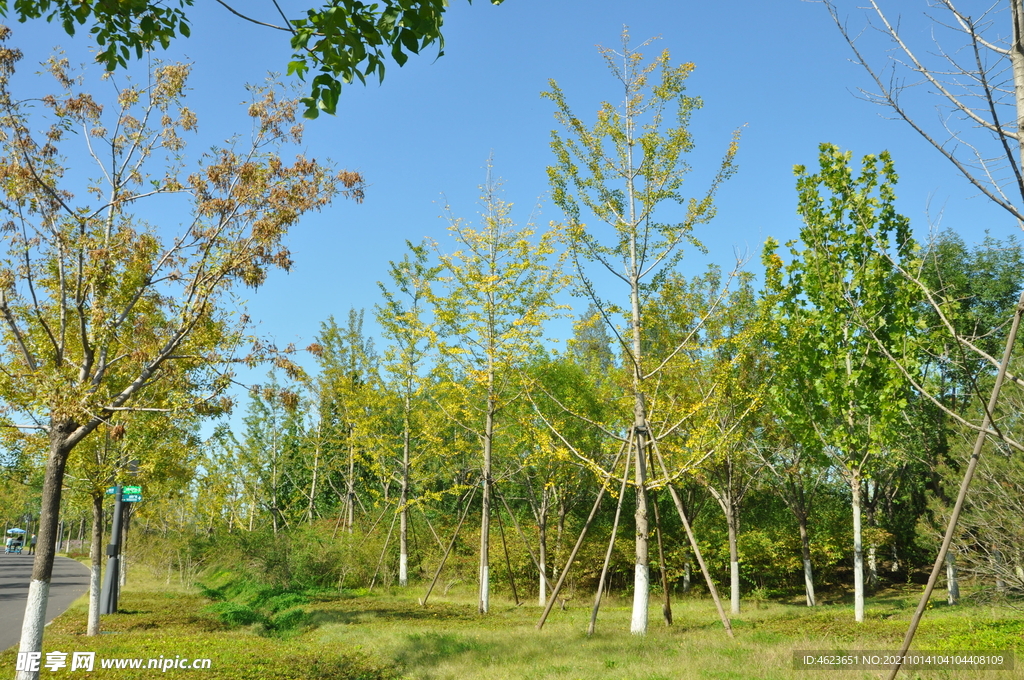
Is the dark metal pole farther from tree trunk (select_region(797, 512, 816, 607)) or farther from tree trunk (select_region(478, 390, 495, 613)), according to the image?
tree trunk (select_region(797, 512, 816, 607))

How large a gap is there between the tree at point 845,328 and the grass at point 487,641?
3.73 metres

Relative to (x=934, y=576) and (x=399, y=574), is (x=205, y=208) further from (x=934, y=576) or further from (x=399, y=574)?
(x=399, y=574)

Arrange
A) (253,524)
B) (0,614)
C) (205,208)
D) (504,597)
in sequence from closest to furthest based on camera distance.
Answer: (205,208) → (0,614) → (504,597) → (253,524)

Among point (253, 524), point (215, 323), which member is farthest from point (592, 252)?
point (253, 524)

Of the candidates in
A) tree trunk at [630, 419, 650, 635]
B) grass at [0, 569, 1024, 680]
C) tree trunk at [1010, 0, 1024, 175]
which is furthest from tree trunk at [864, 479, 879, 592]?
tree trunk at [1010, 0, 1024, 175]

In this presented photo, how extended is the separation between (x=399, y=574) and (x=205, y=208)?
788 inches

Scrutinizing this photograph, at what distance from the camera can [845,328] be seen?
14.2 m

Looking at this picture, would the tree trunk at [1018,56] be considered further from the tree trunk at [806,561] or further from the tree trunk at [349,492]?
the tree trunk at [349,492]

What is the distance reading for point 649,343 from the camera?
15641 millimetres

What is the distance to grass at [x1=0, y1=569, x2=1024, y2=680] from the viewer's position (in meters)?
8.78

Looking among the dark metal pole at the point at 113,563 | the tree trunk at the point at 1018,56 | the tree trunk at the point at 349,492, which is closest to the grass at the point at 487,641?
the dark metal pole at the point at 113,563

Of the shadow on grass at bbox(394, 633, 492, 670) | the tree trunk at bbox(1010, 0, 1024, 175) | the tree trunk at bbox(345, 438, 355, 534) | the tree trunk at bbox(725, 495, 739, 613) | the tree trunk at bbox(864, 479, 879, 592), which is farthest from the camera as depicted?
the tree trunk at bbox(345, 438, 355, 534)

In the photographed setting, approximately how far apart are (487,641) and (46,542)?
6851 mm

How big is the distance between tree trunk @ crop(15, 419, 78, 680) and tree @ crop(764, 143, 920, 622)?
42.9 feet
